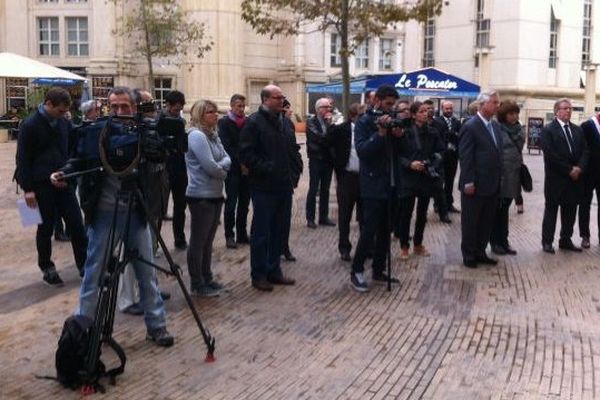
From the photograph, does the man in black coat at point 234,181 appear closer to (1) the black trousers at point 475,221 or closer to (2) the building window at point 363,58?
(1) the black trousers at point 475,221

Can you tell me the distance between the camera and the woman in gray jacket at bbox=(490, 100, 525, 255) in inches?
348

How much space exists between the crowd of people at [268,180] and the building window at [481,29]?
132 ft

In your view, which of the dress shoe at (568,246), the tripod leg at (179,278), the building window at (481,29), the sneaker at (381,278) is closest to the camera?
the tripod leg at (179,278)

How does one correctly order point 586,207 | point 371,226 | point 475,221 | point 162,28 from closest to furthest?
point 371,226, point 475,221, point 586,207, point 162,28

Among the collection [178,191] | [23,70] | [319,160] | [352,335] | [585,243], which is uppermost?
[23,70]

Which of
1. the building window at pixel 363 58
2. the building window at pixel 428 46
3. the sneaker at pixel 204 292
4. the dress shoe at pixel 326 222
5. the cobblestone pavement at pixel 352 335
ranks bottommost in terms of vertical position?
the cobblestone pavement at pixel 352 335

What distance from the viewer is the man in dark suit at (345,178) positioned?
845 centimetres

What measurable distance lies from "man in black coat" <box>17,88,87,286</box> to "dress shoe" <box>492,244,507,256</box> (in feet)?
16.6

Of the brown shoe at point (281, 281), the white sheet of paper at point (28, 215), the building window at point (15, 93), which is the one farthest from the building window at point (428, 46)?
the white sheet of paper at point (28, 215)

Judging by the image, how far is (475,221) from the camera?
26.5ft

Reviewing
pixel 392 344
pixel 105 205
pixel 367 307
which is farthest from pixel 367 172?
pixel 105 205

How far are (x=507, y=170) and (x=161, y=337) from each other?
5.22 metres

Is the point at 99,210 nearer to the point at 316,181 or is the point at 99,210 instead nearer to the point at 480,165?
the point at 480,165

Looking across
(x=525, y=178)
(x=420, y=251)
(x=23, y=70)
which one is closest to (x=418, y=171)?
(x=420, y=251)
